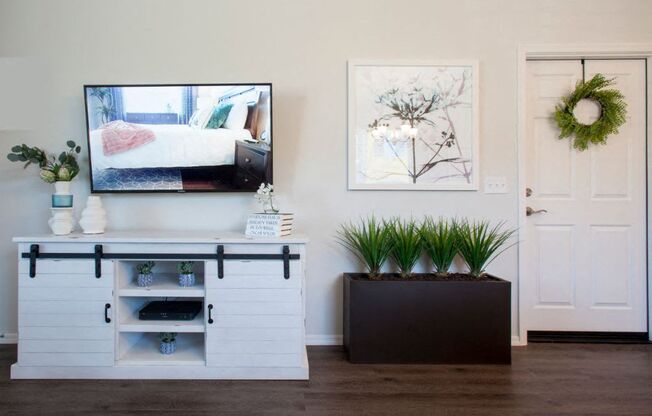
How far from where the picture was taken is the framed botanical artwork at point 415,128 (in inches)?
97.8

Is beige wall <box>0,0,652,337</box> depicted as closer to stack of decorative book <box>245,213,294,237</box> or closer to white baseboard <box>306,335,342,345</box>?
white baseboard <box>306,335,342,345</box>

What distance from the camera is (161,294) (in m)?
2.01

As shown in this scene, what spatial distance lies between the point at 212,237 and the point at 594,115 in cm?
274

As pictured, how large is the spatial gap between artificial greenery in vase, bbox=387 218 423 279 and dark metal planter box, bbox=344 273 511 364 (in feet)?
0.50

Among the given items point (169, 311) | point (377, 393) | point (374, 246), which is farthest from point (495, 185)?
point (169, 311)

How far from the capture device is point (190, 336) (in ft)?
7.75

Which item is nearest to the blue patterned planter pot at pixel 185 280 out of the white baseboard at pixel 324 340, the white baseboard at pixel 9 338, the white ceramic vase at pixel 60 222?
the white ceramic vase at pixel 60 222

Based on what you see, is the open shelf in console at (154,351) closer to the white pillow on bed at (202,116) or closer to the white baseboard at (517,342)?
the white pillow on bed at (202,116)

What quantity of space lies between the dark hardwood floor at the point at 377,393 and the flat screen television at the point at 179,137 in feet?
3.85

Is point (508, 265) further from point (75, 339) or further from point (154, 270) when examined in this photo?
point (75, 339)

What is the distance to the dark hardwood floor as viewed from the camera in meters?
1.71

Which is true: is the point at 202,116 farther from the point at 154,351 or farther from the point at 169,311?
the point at 154,351

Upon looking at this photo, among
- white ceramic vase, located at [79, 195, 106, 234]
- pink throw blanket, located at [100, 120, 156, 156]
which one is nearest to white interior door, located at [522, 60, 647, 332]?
pink throw blanket, located at [100, 120, 156, 156]

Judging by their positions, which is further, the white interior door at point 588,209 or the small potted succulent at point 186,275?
the white interior door at point 588,209
